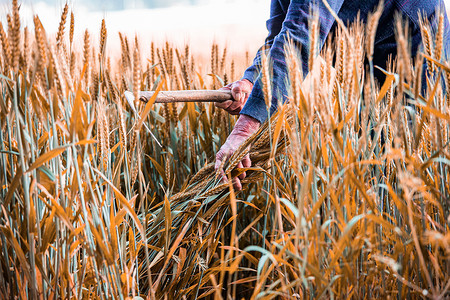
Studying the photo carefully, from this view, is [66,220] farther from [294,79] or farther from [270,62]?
[270,62]

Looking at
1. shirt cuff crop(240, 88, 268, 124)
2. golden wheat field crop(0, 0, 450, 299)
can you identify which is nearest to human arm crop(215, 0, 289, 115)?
shirt cuff crop(240, 88, 268, 124)

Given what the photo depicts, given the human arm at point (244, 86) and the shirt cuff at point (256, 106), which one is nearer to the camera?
the shirt cuff at point (256, 106)

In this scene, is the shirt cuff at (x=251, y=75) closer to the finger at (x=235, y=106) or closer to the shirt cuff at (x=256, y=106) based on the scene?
the finger at (x=235, y=106)

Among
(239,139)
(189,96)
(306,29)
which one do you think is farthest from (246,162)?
(306,29)

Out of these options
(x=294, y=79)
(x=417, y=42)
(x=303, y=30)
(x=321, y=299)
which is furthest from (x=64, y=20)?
(x=417, y=42)

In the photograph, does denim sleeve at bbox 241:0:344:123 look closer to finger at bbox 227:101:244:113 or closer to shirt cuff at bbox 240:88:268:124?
shirt cuff at bbox 240:88:268:124

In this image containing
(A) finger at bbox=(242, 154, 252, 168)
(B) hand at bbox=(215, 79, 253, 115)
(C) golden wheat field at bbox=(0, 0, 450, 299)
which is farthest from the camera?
(B) hand at bbox=(215, 79, 253, 115)

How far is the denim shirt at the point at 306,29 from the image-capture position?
0.99 m

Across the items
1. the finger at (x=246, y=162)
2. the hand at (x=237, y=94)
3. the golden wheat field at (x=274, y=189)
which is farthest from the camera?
the hand at (x=237, y=94)

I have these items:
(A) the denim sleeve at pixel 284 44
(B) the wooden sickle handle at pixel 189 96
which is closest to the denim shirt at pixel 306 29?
(A) the denim sleeve at pixel 284 44

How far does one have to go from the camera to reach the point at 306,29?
1.00m

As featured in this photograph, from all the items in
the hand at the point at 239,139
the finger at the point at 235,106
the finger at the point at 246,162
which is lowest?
the finger at the point at 246,162

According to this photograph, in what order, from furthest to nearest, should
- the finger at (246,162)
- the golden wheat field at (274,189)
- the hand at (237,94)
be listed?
1. the hand at (237,94)
2. the finger at (246,162)
3. the golden wheat field at (274,189)

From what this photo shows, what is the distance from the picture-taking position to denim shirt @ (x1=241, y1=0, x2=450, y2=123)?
0.99m
